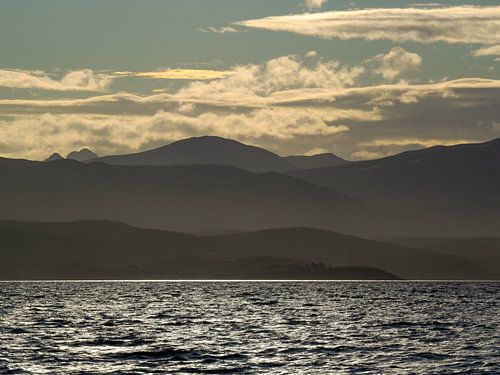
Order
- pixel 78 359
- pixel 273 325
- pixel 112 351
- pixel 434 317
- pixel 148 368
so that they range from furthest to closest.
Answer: pixel 434 317 → pixel 273 325 → pixel 112 351 → pixel 78 359 → pixel 148 368

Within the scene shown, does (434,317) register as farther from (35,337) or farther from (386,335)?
(35,337)

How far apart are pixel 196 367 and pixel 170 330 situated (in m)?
35.4

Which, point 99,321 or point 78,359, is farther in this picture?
point 99,321

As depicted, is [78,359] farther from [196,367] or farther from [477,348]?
[477,348]

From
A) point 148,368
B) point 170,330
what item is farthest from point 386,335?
point 148,368

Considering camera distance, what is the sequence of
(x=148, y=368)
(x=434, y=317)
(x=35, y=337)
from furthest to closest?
(x=434, y=317)
(x=35, y=337)
(x=148, y=368)

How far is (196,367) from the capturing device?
249 ft

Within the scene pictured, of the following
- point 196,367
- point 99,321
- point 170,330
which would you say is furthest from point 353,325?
point 196,367

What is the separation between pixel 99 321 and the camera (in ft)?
414

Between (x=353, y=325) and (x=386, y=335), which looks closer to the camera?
(x=386, y=335)

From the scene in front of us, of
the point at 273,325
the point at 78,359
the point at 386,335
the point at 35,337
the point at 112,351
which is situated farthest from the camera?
the point at 273,325

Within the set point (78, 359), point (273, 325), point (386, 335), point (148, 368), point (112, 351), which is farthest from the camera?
point (273, 325)

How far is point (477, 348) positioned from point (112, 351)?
3269 cm

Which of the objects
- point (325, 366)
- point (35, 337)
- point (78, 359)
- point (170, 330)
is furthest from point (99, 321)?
point (325, 366)
